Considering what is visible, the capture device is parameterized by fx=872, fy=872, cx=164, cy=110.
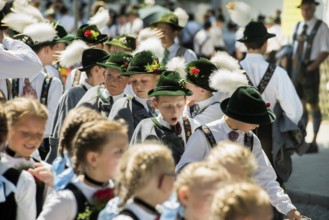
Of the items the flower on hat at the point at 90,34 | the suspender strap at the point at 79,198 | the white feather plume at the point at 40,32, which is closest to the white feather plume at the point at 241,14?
the flower on hat at the point at 90,34

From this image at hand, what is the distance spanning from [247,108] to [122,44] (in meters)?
3.25

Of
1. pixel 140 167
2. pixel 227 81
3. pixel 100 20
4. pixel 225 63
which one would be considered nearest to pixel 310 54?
pixel 100 20

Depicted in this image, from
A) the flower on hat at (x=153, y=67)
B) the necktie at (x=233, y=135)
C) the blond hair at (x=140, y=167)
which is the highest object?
the blond hair at (x=140, y=167)

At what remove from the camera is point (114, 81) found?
7.07m

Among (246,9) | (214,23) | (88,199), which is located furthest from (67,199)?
(214,23)

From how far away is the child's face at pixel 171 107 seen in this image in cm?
586

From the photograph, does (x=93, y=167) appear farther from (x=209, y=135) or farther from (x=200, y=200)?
(x=209, y=135)

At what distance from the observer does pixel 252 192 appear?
132 inches

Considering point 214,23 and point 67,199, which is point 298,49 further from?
point 214,23

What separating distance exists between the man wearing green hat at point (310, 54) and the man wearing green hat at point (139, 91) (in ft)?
16.0

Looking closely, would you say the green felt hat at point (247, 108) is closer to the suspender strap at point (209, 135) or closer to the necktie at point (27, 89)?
the suspender strap at point (209, 135)

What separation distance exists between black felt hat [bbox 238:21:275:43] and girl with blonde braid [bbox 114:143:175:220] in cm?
491

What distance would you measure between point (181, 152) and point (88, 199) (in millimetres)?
1890

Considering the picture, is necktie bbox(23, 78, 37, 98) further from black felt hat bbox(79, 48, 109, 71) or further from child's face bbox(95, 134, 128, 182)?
child's face bbox(95, 134, 128, 182)
